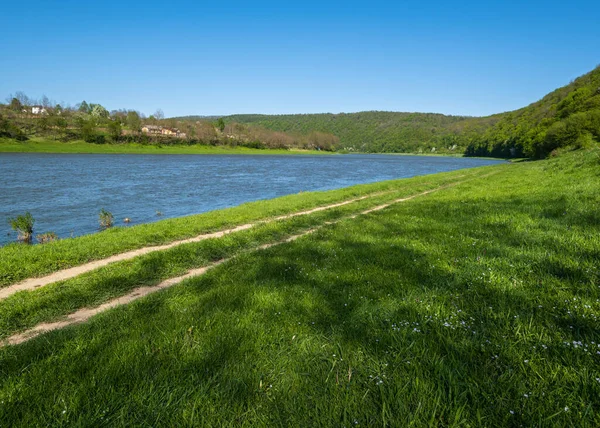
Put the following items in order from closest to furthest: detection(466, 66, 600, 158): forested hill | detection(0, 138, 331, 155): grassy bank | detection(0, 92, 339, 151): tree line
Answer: detection(466, 66, 600, 158): forested hill, detection(0, 138, 331, 155): grassy bank, detection(0, 92, 339, 151): tree line

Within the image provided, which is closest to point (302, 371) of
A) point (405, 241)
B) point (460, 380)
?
point (460, 380)

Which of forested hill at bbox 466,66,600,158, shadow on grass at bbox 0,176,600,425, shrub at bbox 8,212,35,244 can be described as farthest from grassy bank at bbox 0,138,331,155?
shadow on grass at bbox 0,176,600,425

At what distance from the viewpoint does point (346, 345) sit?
313cm

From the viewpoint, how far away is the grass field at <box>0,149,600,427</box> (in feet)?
7.59

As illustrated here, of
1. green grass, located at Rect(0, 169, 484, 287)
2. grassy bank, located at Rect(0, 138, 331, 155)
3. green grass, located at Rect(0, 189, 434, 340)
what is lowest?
grassy bank, located at Rect(0, 138, 331, 155)

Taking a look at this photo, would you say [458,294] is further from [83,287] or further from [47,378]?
[83,287]

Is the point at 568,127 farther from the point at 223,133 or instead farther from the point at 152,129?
the point at 152,129

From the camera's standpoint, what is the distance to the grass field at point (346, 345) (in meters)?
2.31

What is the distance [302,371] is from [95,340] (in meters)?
2.75

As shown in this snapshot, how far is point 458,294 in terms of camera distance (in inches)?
160

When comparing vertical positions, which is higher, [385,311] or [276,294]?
[385,311]

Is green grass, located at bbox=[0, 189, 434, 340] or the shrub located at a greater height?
green grass, located at bbox=[0, 189, 434, 340]

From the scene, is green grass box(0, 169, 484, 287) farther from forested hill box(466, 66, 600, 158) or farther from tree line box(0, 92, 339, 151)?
tree line box(0, 92, 339, 151)

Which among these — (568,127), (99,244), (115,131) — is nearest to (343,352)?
(99,244)
